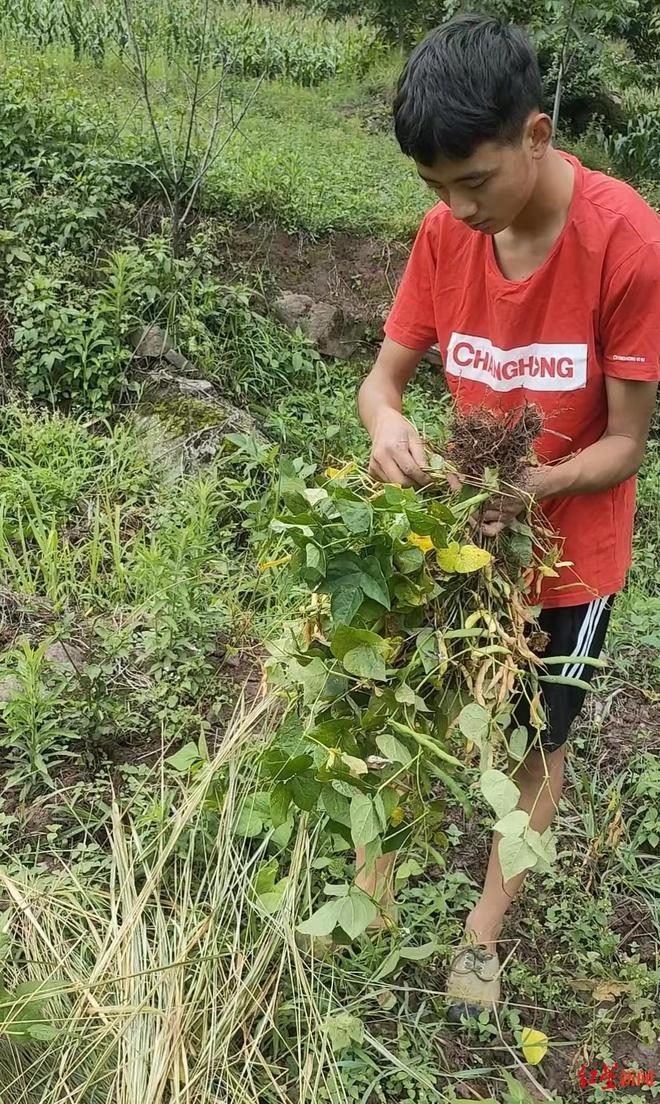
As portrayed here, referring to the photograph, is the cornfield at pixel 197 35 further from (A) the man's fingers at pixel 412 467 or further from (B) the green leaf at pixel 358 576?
(B) the green leaf at pixel 358 576

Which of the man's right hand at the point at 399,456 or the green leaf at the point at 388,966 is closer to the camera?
the man's right hand at the point at 399,456

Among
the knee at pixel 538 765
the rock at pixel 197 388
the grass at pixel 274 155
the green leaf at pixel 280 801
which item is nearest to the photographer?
the green leaf at pixel 280 801

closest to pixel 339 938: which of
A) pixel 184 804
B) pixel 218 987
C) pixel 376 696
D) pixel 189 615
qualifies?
pixel 218 987

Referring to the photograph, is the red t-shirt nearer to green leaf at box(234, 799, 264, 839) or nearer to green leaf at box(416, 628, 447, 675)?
green leaf at box(416, 628, 447, 675)

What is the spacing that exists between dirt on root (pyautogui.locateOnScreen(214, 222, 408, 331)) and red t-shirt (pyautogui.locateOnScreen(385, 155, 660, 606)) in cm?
252

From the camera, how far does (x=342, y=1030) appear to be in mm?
1677

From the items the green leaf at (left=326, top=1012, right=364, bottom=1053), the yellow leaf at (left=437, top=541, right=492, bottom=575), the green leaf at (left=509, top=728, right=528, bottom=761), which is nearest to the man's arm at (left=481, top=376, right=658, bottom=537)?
the yellow leaf at (left=437, top=541, right=492, bottom=575)

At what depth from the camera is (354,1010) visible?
5.91ft

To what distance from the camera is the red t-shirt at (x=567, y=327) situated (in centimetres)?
138

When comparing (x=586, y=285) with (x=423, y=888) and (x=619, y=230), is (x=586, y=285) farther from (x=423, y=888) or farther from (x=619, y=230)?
(x=423, y=888)

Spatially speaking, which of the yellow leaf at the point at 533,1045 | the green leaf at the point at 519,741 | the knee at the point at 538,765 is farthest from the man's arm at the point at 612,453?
the yellow leaf at the point at 533,1045

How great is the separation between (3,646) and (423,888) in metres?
1.27

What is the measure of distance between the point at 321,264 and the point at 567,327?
10.1ft

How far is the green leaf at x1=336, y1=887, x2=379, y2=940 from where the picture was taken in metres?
1.47
